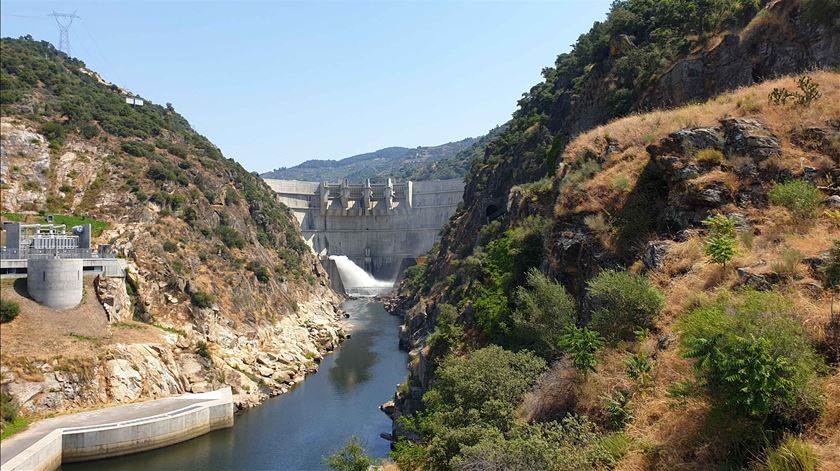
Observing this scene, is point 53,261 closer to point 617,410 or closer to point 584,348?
point 584,348

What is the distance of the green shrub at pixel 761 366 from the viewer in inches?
290

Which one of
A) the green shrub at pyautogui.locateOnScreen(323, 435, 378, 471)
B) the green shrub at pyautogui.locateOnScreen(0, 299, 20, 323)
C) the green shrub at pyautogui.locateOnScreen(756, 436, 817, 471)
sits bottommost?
the green shrub at pyautogui.locateOnScreen(323, 435, 378, 471)

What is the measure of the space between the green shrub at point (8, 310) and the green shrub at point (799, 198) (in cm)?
3280

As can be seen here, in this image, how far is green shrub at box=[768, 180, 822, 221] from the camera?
12.4 meters

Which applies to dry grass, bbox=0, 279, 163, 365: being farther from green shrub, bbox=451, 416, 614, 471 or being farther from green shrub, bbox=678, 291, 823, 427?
green shrub, bbox=678, 291, 823, 427

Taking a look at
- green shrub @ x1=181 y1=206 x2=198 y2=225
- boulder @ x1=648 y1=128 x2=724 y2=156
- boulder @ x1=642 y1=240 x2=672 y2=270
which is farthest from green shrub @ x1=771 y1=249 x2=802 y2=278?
green shrub @ x1=181 y1=206 x2=198 y2=225

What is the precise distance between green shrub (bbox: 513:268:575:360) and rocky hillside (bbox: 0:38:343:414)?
2280cm

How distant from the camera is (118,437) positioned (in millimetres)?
27375

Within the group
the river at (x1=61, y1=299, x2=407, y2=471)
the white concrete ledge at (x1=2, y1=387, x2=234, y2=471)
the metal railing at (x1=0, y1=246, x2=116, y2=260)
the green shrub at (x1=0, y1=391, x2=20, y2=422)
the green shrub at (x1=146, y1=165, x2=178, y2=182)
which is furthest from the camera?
the green shrub at (x1=146, y1=165, x2=178, y2=182)

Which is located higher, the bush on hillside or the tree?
the tree

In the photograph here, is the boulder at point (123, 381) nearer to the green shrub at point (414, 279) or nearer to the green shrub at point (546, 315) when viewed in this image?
the green shrub at point (546, 315)

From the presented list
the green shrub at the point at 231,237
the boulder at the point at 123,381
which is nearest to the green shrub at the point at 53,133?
the green shrub at the point at 231,237

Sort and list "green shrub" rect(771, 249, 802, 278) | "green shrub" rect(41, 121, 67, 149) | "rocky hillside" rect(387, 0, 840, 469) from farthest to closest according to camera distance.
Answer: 1. "green shrub" rect(41, 121, 67, 149)
2. "green shrub" rect(771, 249, 802, 278)
3. "rocky hillside" rect(387, 0, 840, 469)

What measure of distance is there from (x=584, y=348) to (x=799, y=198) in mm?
5279
